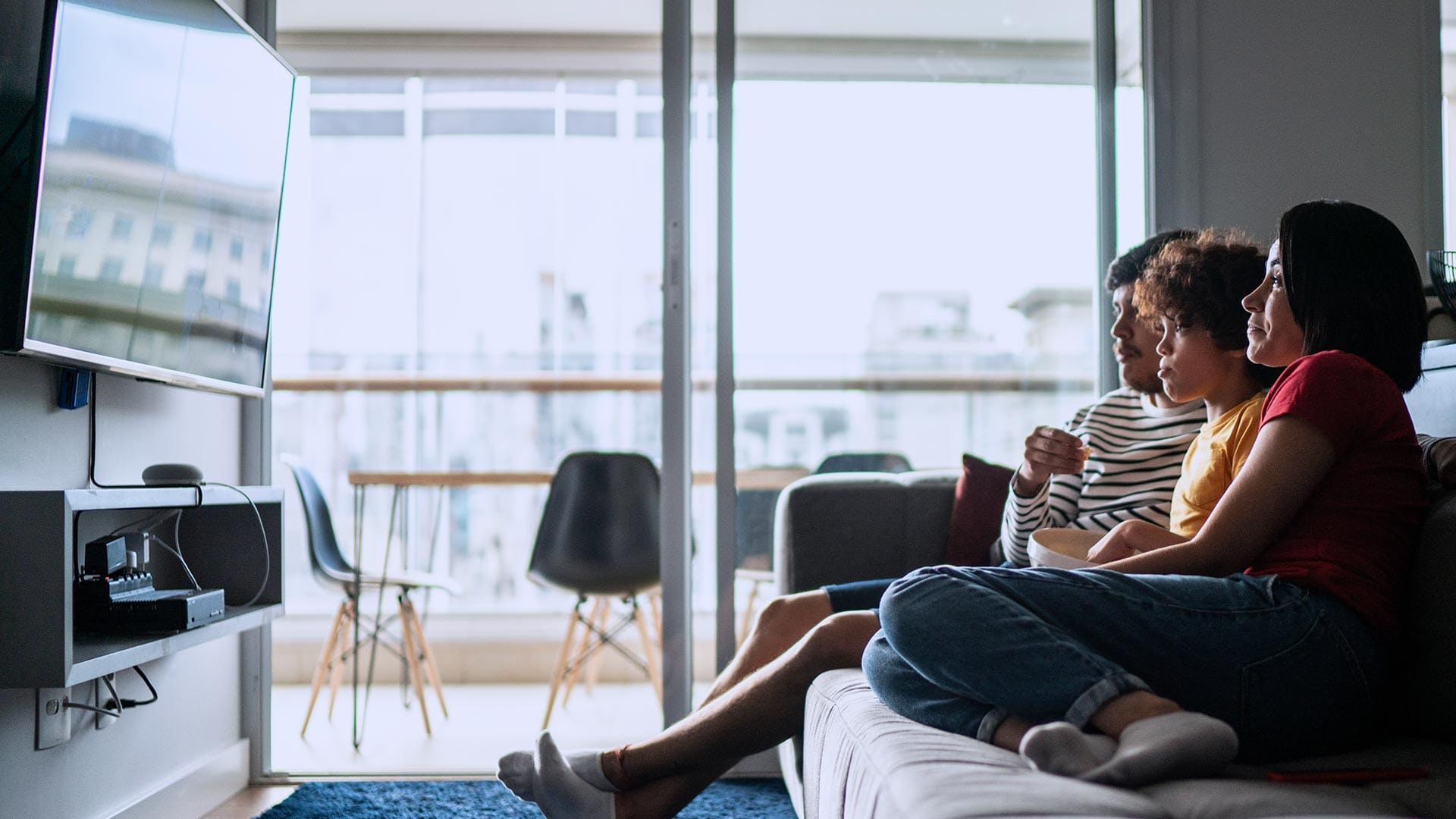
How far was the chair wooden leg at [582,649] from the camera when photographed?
365cm

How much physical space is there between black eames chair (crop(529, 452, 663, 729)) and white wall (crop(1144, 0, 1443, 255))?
1727 millimetres

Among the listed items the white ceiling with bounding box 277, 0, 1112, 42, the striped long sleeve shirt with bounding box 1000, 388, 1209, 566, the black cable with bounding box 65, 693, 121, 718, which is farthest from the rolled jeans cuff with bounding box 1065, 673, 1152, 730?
the white ceiling with bounding box 277, 0, 1112, 42

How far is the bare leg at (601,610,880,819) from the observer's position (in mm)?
1677

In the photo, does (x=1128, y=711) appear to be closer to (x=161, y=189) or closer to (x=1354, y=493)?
(x=1354, y=493)

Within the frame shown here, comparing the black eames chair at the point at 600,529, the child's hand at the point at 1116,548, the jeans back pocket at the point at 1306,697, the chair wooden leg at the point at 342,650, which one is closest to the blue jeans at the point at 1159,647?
the jeans back pocket at the point at 1306,697

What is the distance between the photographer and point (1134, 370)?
82.2 inches

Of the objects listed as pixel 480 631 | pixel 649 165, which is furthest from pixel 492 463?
pixel 649 165

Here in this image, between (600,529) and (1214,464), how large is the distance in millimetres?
2209

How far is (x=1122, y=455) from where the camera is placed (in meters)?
2.07

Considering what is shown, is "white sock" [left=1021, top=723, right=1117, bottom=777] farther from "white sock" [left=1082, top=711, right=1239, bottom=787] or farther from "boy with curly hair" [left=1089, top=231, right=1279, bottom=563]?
"boy with curly hair" [left=1089, top=231, right=1279, bottom=563]

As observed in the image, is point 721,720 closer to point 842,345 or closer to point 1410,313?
point 1410,313

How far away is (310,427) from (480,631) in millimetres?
1056

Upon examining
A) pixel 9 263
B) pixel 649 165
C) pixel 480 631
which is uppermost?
pixel 649 165

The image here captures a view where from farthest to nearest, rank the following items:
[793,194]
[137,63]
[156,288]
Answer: [793,194]
[156,288]
[137,63]
